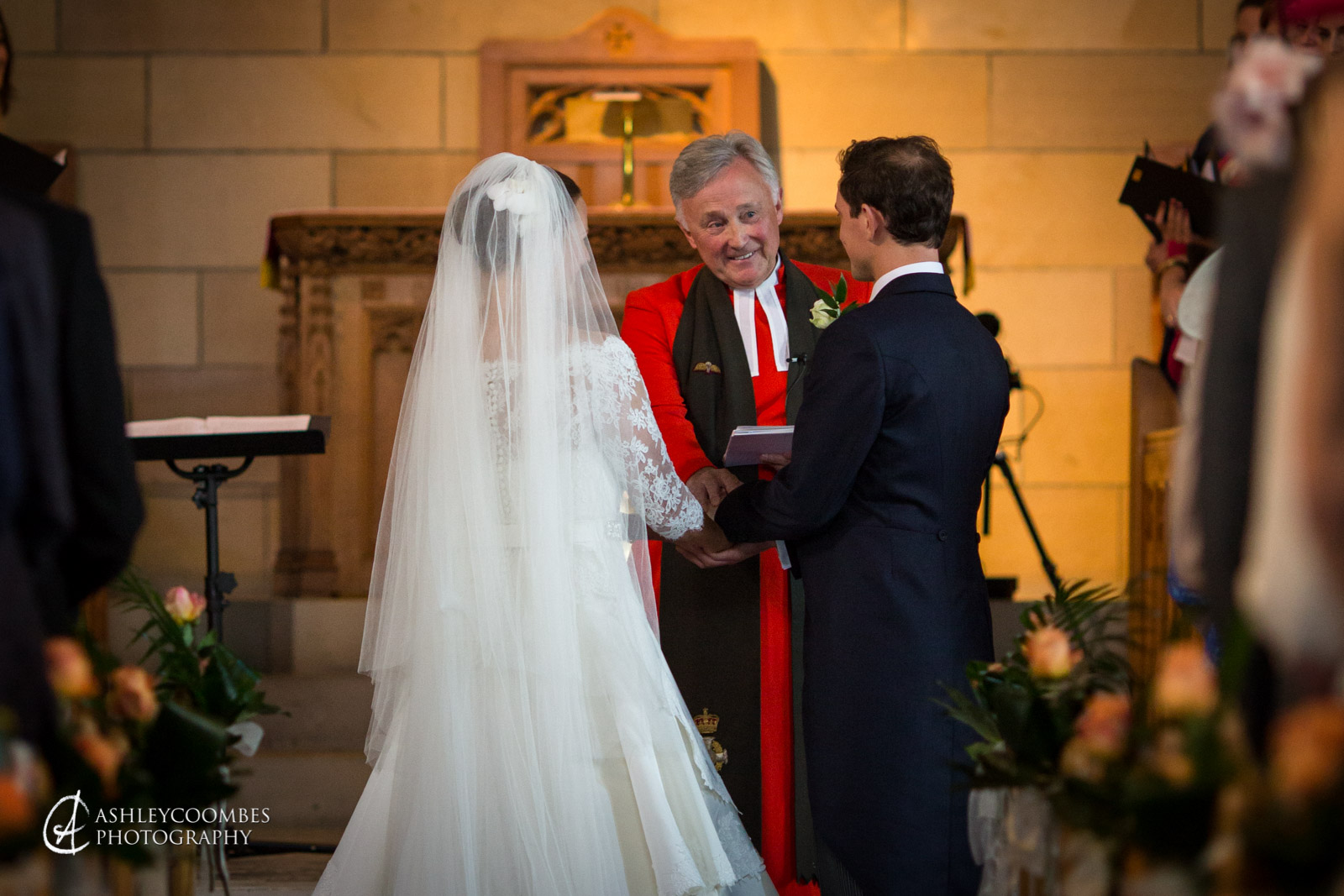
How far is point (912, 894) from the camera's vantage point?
7.34 ft

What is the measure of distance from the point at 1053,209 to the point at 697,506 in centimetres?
413

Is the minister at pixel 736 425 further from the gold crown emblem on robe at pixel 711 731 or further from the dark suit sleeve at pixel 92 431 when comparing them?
the dark suit sleeve at pixel 92 431

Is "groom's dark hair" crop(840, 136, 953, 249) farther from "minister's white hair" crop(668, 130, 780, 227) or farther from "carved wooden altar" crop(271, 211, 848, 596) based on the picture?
"carved wooden altar" crop(271, 211, 848, 596)

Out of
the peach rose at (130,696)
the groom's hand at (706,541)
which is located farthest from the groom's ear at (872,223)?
the peach rose at (130,696)

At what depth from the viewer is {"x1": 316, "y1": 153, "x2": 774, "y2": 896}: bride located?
7.57ft

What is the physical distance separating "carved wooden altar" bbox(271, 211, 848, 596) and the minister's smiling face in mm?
1535

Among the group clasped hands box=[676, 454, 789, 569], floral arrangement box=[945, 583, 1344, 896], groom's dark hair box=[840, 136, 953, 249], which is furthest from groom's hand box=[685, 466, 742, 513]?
floral arrangement box=[945, 583, 1344, 896]

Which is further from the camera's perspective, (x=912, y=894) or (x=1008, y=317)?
(x=1008, y=317)

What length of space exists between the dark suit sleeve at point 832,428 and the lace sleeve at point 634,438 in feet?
0.95

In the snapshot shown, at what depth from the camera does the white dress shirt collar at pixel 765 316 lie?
324 cm

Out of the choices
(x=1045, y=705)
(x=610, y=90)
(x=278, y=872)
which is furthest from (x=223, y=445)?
(x=610, y=90)

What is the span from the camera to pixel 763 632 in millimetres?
3096

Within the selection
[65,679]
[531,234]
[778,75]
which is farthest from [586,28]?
[65,679]

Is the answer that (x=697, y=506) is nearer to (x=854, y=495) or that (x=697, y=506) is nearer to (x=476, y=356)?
(x=854, y=495)
